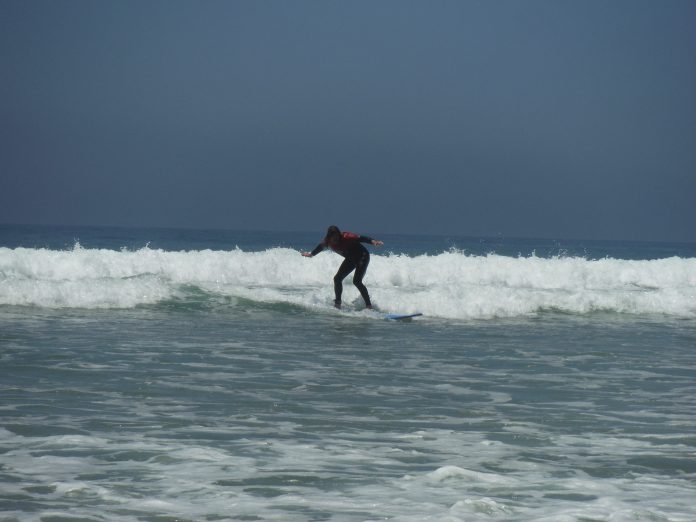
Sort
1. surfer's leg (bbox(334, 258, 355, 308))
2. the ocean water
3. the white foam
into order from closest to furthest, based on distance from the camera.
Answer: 1. the ocean water
2. surfer's leg (bbox(334, 258, 355, 308))
3. the white foam

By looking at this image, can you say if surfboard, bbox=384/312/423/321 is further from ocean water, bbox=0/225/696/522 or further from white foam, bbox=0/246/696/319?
white foam, bbox=0/246/696/319

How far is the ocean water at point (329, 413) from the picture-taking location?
486 centimetres

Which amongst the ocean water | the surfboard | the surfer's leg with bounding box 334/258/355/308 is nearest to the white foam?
the ocean water

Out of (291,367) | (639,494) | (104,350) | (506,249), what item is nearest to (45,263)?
(104,350)

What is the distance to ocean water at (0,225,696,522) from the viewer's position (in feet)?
15.9

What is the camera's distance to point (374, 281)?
24750 mm

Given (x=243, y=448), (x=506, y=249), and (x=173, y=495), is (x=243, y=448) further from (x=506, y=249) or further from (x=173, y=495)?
(x=506, y=249)

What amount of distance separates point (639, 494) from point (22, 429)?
428cm

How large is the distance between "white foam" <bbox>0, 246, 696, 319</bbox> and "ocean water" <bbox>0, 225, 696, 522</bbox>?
22 cm

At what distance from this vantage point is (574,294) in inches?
781

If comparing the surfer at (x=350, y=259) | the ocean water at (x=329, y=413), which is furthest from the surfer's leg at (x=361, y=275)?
the ocean water at (x=329, y=413)

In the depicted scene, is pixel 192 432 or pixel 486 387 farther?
pixel 486 387

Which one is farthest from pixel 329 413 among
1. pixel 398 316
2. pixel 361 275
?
pixel 361 275

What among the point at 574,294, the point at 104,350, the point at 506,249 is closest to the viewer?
the point at 104,350
